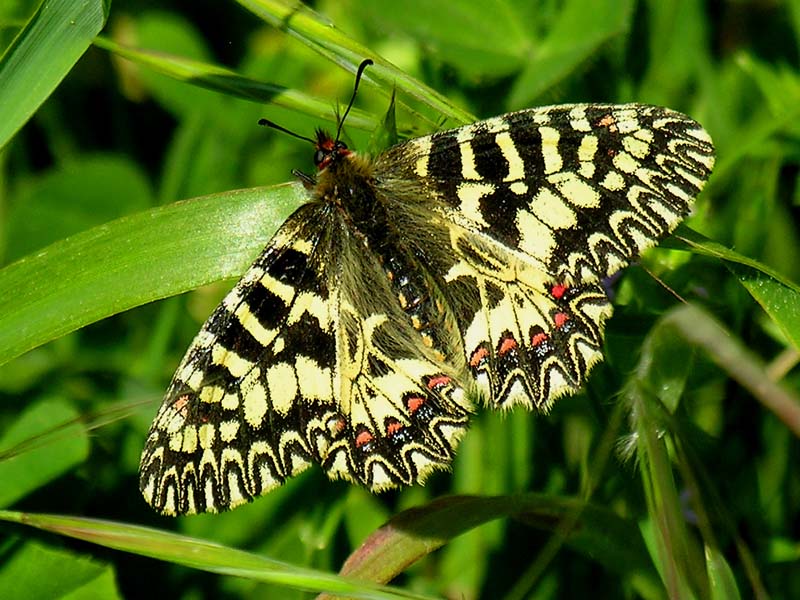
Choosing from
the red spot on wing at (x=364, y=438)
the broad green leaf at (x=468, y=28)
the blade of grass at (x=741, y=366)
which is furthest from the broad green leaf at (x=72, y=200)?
the blade of grass at (x=741, y=366)

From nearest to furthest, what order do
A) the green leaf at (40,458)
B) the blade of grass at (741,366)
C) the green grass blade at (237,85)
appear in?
1. the blade of grass at (741,366)
2. the green grass blade at (237,85)
3. the green leaf at (40,458)

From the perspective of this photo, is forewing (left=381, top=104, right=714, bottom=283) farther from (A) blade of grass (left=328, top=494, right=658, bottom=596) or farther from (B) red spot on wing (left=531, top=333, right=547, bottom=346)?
(A) blade of grass (left=328, top=494, right=658, bottom=596)

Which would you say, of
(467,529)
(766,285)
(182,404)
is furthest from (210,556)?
(766,285)

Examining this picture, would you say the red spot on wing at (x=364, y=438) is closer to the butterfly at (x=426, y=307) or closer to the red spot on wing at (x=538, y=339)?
the butterfly at (x=426, y=307)

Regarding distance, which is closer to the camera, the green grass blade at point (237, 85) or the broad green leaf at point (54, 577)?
the broad green leaf at point (54, 577)

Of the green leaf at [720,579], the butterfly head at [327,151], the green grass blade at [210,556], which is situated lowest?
the green leaf at [720,579]

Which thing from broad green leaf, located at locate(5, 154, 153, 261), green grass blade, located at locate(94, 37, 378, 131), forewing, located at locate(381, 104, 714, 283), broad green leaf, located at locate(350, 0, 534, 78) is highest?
broad green leaf, located at locate(5, 154, 153, 261)

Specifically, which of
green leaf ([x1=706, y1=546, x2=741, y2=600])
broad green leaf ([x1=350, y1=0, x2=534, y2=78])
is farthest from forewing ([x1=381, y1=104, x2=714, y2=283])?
broad green leaf ([x1=350, y1=0, x2=534, y2=78])
